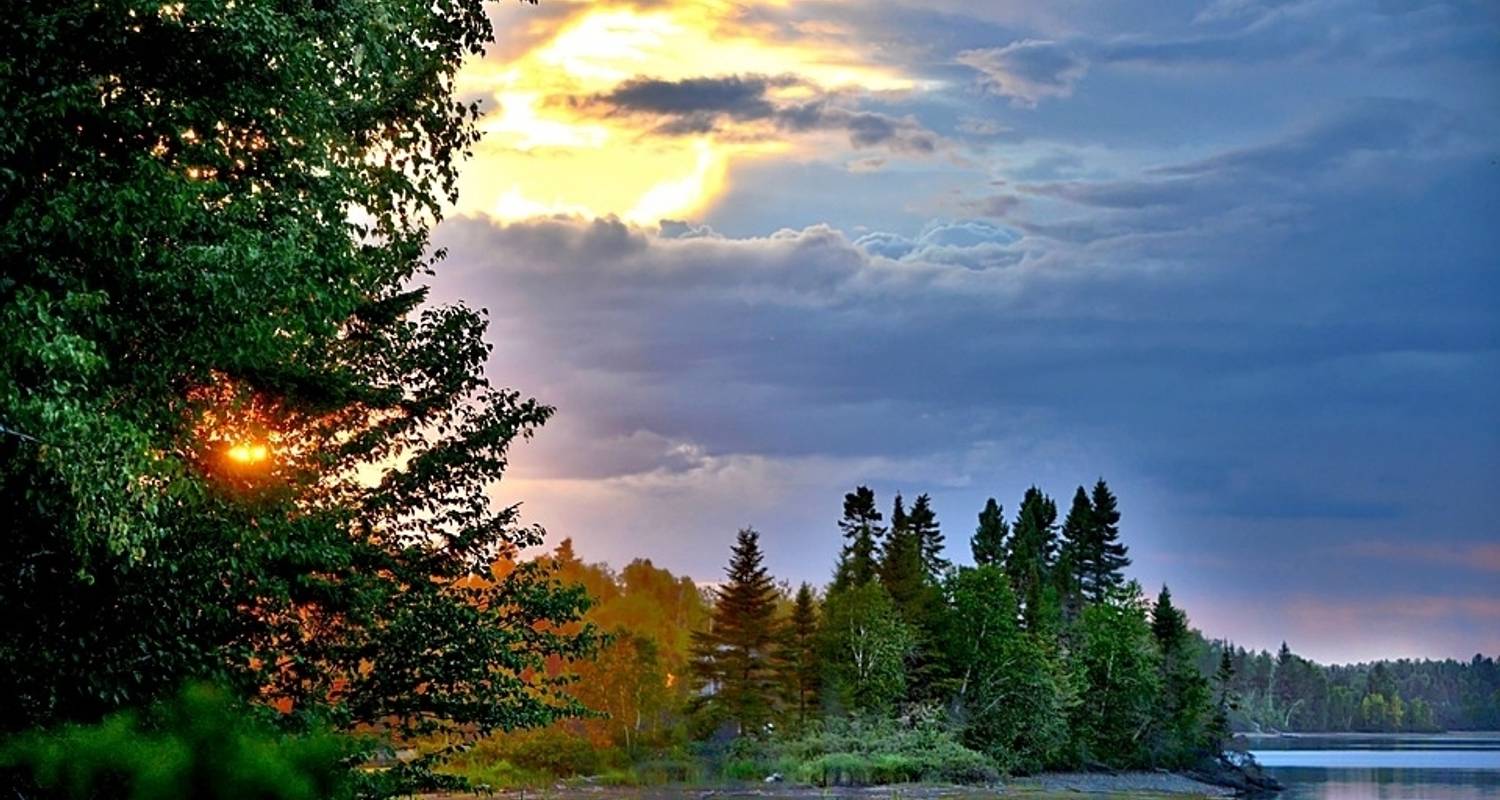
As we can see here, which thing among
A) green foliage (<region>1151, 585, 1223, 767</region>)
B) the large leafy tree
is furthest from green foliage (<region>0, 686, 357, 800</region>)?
green foliage (<region>1151, 585, 1223, 767</region>)

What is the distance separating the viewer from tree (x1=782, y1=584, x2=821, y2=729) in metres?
83.5

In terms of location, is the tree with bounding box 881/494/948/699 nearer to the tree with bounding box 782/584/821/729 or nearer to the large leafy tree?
the tree with bounding box 782/584/821/729

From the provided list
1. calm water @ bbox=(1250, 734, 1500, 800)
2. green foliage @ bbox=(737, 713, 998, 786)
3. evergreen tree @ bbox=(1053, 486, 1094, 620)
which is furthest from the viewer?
evergreen tree @ bbox=(1053, 486, 1094, 620)

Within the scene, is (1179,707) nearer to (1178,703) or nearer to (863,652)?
(1178,703)

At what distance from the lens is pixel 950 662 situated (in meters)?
89.0

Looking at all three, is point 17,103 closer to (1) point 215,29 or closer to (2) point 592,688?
(1) point 215,29

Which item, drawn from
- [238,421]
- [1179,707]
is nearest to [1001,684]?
[1179,707]

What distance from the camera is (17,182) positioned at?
1484 cm

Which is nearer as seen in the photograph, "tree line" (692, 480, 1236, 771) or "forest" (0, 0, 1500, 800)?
"forest" (0, 0, 1500, 800)

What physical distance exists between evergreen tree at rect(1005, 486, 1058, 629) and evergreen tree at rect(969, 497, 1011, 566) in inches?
49.7

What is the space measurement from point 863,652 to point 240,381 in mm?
65928

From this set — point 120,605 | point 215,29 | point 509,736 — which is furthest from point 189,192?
point 509,736

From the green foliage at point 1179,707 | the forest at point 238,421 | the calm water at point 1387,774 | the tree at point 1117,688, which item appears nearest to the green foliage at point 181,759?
the forest at point 238,421

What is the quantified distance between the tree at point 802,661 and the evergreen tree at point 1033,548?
68.7 feet
